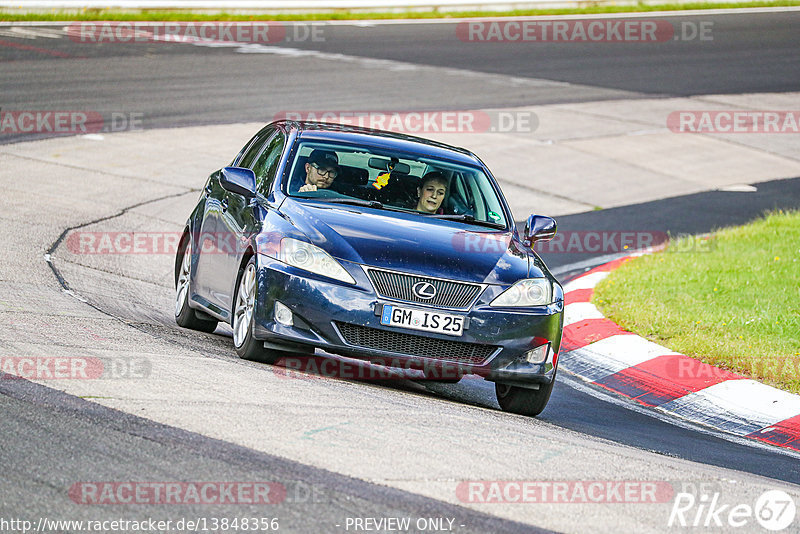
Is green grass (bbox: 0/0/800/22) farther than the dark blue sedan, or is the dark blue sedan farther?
green grass (bbox: 0/0/800/22)

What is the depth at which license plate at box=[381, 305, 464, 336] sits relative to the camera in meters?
6.86

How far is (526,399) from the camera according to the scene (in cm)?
750

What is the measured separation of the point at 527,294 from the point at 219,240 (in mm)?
2313

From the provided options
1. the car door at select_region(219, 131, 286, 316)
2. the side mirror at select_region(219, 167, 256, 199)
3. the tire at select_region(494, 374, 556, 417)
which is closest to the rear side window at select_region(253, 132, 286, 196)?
the car door at select_region(219, 131, 286, 316)

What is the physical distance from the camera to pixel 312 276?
6.95 meters

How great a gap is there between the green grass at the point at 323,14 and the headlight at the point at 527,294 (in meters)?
22.7

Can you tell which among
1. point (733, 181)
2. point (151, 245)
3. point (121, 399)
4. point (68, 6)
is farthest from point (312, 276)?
point (68, 6)

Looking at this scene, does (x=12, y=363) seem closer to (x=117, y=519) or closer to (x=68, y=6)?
(x=117, y=519)

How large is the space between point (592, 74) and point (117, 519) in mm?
22677

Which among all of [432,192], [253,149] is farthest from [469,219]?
[253,149]

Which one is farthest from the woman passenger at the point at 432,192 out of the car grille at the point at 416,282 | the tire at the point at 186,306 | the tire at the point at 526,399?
the tire at the point at 186,306

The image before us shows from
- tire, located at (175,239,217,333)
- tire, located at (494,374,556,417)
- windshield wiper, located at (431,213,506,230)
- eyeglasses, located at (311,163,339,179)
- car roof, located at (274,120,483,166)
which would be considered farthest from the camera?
tire, located at (175,239,217,333)

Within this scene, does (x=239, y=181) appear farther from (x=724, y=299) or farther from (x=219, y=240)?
(x=724, y=299)

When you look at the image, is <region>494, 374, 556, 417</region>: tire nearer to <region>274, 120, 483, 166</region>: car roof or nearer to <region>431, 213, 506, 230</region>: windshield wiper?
<region>431, 213, 506, 230</region>: windshield wiper
